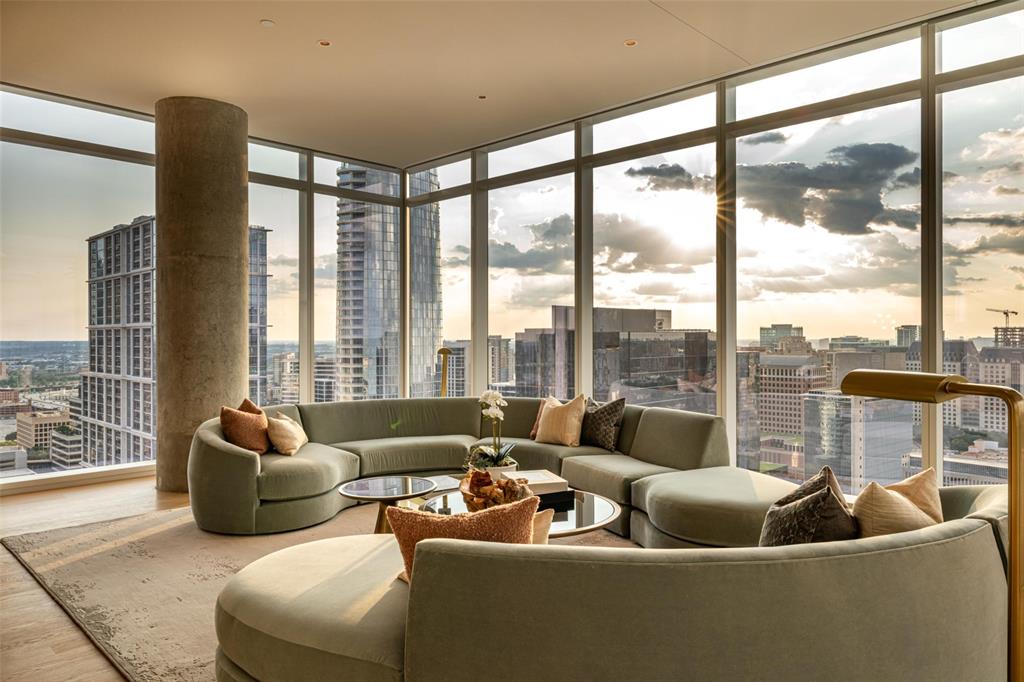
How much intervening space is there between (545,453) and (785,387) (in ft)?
5.98

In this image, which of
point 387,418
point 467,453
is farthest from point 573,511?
point 387,418

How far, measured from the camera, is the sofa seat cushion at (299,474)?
14.1 feet

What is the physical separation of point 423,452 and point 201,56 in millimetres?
3250

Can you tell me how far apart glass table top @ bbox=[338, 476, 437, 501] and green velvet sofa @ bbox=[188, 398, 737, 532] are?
23.7 inches

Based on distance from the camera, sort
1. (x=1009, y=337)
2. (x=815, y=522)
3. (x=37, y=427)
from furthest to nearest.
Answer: (x=37, y=427), (x=1009, y=337), (x=815, y=522)

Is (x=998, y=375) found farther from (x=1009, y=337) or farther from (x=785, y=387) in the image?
(x=785, y=387)

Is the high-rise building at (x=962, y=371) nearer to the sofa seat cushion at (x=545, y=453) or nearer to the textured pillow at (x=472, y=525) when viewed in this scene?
the sofa seat cushion at (x=545, y=453)

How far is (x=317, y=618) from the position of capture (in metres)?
1.92

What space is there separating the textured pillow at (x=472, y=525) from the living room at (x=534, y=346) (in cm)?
1

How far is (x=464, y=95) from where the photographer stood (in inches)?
216

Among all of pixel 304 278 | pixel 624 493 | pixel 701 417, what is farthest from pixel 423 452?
pixel 304 278

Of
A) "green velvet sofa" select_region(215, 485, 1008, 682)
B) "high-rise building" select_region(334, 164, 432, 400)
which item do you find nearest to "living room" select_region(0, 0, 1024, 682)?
"green velvet sofa" select_region(215, 485, 1008, 682)

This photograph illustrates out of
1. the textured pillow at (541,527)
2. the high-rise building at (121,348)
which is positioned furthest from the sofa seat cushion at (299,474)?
the textured pillow at (541,527)

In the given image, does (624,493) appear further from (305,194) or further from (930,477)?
(305,194)
